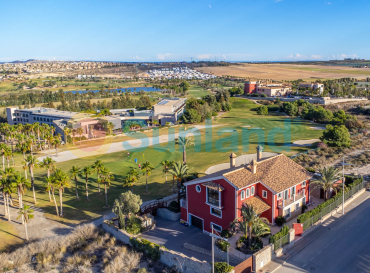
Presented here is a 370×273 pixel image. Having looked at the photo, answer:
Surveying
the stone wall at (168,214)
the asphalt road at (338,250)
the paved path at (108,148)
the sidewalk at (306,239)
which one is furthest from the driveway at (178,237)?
the paved path at (108,148)

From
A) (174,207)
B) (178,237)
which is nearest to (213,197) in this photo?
(178,237)

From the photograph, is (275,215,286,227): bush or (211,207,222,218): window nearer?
(275,215,286,227): bush

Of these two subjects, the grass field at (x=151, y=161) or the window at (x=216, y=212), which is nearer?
the window at (x=216, y=212)

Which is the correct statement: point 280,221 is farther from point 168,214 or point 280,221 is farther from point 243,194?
point 168,214

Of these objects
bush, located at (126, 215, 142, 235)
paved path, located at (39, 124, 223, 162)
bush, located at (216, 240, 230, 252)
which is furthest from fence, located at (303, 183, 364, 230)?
paved path, located at (39, 124, 223, 162)

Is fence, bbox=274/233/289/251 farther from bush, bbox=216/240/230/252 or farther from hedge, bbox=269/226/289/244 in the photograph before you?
bush, bbox=216/240/230/252

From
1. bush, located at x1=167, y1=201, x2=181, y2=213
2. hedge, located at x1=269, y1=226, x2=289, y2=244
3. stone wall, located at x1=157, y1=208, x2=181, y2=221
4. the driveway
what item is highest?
hedge, located at x1=269, y1=226, x2=289, y2=244

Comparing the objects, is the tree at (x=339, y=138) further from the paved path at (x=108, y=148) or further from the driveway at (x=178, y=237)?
the driveway at (x=178, y=237)
